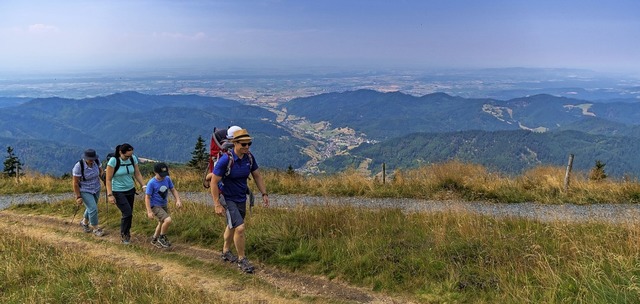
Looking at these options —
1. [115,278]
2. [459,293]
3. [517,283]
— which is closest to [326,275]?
[459,293]

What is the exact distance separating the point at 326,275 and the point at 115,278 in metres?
2.69

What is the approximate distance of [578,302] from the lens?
3.63 m

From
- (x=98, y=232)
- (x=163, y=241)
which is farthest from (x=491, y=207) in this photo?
(x=98, y=232)

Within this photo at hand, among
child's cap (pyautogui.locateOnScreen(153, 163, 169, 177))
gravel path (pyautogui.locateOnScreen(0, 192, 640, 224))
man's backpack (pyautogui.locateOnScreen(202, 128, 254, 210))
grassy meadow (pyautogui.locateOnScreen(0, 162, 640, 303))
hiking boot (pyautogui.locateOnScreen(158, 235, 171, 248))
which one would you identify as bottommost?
gravel path (pyautogui.locateOnScreen(0, 192, 640, 224))

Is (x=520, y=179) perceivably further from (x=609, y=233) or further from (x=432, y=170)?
(x=609, y=233)

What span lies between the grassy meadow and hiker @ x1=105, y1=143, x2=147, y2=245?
0.81m

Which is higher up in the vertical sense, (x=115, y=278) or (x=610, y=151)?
(x=115, y=278)

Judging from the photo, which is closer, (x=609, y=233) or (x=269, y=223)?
(x=609, y=233)

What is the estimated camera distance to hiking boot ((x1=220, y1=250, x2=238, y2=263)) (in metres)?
5.66

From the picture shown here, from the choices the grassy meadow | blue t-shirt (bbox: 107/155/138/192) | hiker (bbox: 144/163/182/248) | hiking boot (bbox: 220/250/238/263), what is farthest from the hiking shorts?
hiking boot (bbox: 220/250/238/263)

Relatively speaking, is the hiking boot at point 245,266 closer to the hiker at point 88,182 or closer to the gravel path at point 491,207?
the gravel path at point 491,207

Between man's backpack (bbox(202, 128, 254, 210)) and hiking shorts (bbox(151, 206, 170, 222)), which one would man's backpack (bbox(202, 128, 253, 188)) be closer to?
man's backpack (bbox(202, 128, 254, 210))

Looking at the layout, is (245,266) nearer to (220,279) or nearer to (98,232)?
(220,279)

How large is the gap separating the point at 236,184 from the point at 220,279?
132 centimetres
